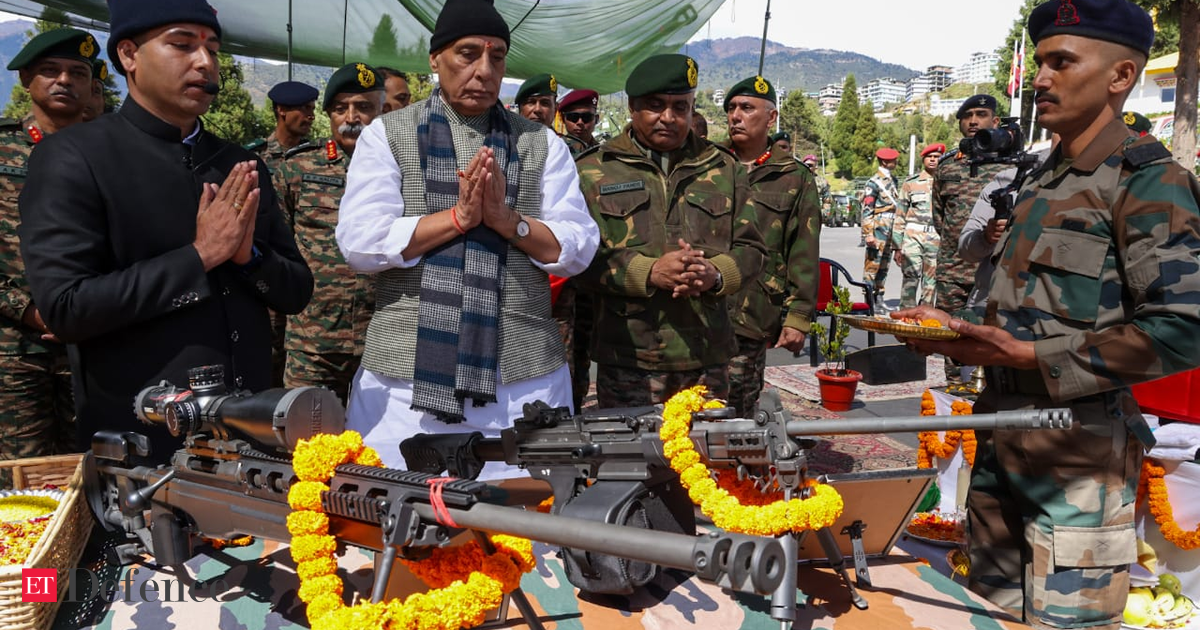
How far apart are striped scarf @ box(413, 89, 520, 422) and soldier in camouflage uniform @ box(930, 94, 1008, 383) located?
5.07 meters

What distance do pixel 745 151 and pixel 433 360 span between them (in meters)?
3.11

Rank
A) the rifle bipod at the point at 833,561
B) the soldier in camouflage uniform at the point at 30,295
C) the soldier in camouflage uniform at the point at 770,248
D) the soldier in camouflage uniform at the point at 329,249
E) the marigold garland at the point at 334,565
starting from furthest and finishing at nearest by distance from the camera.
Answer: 1. the soldier in camouflage uniform at the point at 770,248
2. the soldier in camouflage uniform at the point at 329,249
3. the soldier in camouflage uniform at the point at 30,295
4. the rifle bipod at the point at 833,561
5. the marigold garland at the point at 334,565

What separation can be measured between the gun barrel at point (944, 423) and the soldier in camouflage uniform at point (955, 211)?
488cm

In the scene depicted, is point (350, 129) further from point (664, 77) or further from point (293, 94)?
point (664, 77)

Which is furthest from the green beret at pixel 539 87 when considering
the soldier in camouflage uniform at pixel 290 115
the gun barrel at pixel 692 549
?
the gun barrel at pixel 692 549

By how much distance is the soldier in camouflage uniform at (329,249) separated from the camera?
398 cm

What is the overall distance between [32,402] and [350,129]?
204 centimetres

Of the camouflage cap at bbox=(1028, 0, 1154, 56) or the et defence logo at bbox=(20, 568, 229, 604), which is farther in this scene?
the camouflage cap at bbox=(1028, 0, 1154, 56)

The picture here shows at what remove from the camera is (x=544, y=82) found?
577 cm

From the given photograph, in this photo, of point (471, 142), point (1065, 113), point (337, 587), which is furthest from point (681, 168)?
point (337, 587)

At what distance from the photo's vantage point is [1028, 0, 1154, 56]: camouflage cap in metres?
2.09

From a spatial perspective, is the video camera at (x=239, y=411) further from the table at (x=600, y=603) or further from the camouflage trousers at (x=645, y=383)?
the camouflage trousers at (x=645, y=383)

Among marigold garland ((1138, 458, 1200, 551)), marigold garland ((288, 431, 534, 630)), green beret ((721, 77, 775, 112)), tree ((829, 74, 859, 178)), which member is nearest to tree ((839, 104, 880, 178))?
tree ((829, 74, 859, 178))

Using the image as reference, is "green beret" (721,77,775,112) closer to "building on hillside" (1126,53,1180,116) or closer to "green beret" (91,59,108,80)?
"green beret" (91,59,108,80)
